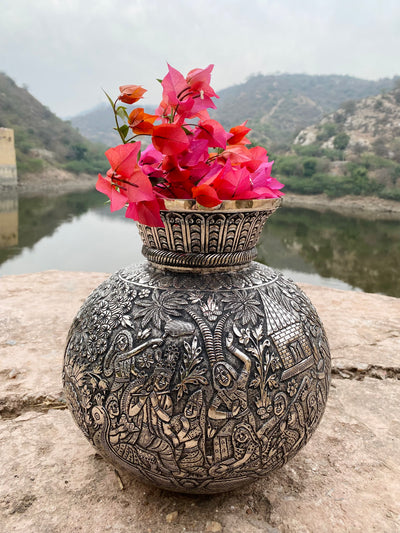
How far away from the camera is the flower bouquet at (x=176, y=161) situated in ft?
3.77

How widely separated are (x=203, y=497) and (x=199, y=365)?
2.00 ft

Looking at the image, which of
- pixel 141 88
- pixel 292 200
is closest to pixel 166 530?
pixel 141 88

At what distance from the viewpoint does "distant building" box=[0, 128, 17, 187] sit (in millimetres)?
24156

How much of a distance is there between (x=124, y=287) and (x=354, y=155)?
28.7 metres

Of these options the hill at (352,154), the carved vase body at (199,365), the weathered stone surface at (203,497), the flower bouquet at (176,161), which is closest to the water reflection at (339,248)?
the hill at (352,154)

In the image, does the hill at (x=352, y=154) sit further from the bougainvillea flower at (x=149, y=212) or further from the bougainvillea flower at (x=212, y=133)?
the bougainvillea flower at (x=149, y=212)

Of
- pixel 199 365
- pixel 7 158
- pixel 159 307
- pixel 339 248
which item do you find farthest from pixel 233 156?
pixel 7 158

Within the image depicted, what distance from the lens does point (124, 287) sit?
55.8 inches

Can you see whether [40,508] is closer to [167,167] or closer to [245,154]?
[167,167]

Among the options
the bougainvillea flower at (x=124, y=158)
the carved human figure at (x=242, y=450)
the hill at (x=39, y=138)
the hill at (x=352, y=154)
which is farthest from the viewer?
the hill at (x=39, y=138)

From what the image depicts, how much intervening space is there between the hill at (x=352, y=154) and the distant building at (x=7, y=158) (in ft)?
53.2

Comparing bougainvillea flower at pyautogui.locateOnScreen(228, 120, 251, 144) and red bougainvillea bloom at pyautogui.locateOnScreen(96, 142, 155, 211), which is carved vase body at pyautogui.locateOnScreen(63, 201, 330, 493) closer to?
red bougainvillea bloom at pyautogui.locateOnScreen(96, 142, 155, 211)

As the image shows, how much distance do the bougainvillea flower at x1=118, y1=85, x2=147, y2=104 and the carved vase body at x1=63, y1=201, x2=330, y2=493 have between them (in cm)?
38

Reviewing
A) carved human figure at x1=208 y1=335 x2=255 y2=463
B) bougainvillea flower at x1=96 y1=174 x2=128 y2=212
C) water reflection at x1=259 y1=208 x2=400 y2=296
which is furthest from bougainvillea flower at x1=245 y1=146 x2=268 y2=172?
water reflection at x1=259 y1=208 x2=400 y2=296
